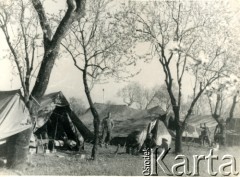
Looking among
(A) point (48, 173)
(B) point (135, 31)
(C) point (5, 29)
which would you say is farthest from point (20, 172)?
(B) point (135, 31)

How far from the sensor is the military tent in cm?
710

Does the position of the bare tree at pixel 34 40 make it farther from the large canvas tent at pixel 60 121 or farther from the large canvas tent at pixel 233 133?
the large canvas tent at pixel 233 133

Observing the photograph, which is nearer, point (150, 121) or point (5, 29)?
point (5, 29)

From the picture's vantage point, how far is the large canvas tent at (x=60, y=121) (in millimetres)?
9367

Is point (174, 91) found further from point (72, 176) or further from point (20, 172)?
point (20, 172)

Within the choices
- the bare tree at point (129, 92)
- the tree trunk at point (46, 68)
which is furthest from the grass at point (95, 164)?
the tree trunk at point (46, 68)

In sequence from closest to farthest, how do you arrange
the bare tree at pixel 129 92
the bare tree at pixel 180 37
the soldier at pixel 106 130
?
the bare tree at pixel 129 92, the bare tree at pixel 180 37, the soldier at pixel 106 130

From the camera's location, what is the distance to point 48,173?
727 centimetres

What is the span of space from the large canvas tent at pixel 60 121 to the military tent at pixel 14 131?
71.2 inches

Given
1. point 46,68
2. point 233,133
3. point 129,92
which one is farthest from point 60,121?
point 233,133

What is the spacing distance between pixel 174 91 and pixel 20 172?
4.28 m

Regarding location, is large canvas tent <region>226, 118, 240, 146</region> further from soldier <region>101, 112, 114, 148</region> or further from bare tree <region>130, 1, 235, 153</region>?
soldier <region>101, 112, 114, 148</region>

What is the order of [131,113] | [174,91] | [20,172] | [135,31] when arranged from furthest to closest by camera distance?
[131,113] < [174,91] < [135,31] < [20,172]

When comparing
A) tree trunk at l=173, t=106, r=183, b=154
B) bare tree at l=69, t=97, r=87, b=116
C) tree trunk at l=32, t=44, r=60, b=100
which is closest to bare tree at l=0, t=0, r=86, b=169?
tree trunk at l=32, t=44, r=60, b=100
